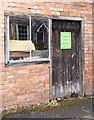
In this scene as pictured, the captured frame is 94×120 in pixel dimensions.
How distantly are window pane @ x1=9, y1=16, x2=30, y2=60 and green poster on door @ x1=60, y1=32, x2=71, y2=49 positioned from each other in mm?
1062

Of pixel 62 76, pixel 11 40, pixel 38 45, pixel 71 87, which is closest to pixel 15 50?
pixel 11 40

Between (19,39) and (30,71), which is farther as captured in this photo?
(30,71)

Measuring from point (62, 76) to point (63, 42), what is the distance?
103 centimetres

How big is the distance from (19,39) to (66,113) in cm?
227

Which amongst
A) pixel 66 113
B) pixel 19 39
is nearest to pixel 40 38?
pixel 19 39

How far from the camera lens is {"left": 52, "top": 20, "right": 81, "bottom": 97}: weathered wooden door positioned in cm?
521

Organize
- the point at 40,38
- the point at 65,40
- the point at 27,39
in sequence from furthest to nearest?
1. the point at 65,40
2. the point at 40,38
3. the point at 27,39

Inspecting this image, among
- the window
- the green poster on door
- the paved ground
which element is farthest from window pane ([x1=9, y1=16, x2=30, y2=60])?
the paved ground

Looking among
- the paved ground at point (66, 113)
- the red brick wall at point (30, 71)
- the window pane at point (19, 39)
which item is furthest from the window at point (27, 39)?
the paved ground at point (66, 113)

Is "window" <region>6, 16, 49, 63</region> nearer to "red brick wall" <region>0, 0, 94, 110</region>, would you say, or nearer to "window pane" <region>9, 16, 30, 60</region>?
"window pane" <region>9, 16, 30, 60</region>

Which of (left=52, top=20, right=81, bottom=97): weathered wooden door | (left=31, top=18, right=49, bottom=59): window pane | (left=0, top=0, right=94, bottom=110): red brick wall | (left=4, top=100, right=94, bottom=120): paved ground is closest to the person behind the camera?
(left=4, top=100, right=94, bottom=120): paved ground

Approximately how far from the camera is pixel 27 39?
478 cm

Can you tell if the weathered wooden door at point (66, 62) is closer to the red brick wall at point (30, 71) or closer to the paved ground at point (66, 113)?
the red brick wall at point (30, 71)

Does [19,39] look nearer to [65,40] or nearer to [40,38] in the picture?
[40,38]
